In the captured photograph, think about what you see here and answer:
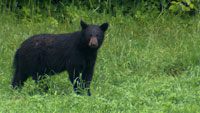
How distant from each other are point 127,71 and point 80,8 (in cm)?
329

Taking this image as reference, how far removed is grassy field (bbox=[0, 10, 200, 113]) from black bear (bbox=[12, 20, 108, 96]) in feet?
0.78

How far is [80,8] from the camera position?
32.7ft

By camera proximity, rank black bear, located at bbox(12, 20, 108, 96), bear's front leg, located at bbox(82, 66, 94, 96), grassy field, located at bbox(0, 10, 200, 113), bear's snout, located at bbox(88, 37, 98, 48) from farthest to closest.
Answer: bear's front leg, located at bbox(82, 66, 94, 96) → black bear, located at bbox(12, 20, 108, 96) → bear's snout, located at bbox(88, 37, 98, 48) → grassy field, located at bbox(0, 10, 200, 113)

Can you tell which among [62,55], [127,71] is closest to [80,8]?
[127,71]

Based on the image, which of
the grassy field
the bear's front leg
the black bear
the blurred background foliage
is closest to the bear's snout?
the black bear

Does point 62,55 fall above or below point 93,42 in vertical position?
below

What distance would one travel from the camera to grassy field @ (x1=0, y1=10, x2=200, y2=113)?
5199 millimetres

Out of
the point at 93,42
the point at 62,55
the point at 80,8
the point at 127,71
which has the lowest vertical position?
the point at 127,71

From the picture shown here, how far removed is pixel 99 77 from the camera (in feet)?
23.3

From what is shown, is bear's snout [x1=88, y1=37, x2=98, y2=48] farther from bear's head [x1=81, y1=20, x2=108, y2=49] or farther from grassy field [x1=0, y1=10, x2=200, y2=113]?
grassy field [x1=0, y1=10, x2=200, y2=113]

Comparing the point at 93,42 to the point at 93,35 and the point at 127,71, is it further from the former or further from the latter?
the point at 127,71

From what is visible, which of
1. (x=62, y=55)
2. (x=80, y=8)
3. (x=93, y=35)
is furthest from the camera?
(x=80, y=8)

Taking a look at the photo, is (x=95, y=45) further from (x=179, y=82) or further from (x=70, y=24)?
(x=70, y=24)

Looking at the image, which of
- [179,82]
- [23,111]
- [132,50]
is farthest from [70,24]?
[23,111]
